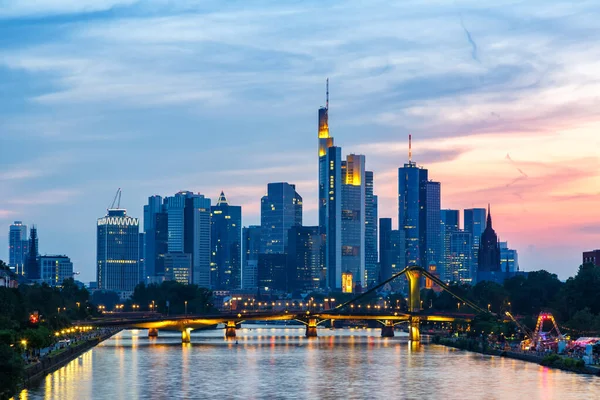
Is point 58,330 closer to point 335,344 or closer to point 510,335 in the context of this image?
point 335,344

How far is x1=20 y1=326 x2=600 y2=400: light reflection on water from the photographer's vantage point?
10144 centimetres

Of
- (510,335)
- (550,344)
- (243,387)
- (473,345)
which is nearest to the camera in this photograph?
(243,387)

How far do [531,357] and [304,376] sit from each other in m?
33.0

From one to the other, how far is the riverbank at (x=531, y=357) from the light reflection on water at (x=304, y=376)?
1.51 meters

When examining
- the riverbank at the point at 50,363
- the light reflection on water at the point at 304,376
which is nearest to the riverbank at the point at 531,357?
the light reflection on water at the point at 304,376

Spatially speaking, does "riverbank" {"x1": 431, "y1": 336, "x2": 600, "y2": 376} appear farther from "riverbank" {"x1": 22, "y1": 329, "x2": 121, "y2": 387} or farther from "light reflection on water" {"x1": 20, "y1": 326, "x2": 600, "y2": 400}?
"riverbank" {"x1": 22, "y1": 329, "x2": 121, "y2": 387}

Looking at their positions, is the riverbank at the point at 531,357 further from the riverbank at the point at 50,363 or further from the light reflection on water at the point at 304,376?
the riverbank at the point at 50,363

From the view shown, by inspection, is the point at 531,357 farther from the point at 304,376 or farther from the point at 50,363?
the point at 50,363

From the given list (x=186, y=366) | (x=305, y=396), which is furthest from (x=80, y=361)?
(x=305, y=396)

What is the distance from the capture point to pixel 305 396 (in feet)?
329

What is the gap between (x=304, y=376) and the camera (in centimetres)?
12156

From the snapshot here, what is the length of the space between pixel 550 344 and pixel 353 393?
52221mm

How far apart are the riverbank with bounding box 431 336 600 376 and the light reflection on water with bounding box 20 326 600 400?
1.51m

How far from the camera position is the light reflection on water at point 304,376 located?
101438mm
